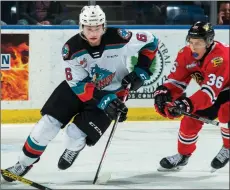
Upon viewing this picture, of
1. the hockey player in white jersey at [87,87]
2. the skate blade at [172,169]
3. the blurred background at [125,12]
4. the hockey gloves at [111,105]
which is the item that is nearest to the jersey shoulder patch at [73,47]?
the hockey player in white jersey at [87,87]

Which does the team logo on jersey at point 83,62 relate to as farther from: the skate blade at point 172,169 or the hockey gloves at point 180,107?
the skate blade at point 172,169

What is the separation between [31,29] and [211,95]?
92.0 inches

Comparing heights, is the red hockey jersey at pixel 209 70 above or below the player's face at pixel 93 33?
below

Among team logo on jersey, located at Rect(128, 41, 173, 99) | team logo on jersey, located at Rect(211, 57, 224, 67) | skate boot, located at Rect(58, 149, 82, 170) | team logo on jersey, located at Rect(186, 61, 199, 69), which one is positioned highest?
team logo on jersey, located at Rect(211, 57, 224, 67)

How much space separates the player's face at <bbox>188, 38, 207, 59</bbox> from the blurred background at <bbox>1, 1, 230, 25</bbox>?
216 cm

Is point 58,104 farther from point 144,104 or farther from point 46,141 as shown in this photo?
point 144,104

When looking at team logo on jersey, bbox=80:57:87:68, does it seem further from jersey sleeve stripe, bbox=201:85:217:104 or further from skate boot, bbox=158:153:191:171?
skate boot, bbox=158:153:191:171

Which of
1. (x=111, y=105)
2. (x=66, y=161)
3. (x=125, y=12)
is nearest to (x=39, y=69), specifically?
(x=125, y=12)

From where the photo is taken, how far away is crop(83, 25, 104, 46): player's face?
3854 millimetres

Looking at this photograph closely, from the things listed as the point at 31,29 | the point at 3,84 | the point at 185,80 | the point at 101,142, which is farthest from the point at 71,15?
the point at 185,80

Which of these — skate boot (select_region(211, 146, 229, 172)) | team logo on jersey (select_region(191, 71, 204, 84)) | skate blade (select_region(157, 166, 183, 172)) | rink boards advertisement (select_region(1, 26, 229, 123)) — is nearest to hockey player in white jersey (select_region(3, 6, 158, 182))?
team logo on jersey (select_region(191, 71, 204, 84))

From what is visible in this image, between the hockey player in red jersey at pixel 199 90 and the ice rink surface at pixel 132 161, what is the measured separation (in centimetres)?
10

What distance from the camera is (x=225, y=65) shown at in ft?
13.4

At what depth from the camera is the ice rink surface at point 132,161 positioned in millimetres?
3969
